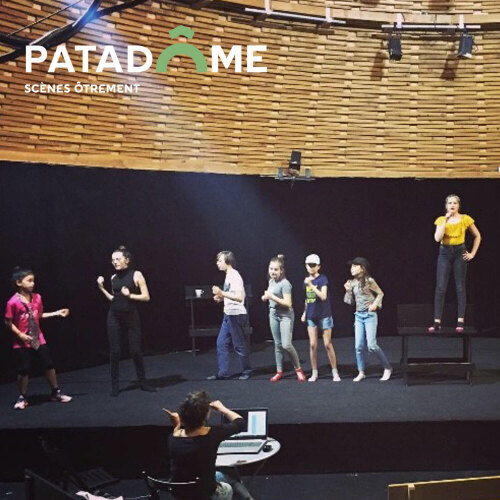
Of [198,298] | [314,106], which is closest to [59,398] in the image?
[198,298]

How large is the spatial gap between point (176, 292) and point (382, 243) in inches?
145

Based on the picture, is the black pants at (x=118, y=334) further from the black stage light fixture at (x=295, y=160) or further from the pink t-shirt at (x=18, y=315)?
the black stage light fixture at (x=295, y=160)

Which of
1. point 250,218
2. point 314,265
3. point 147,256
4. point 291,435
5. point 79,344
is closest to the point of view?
point 291,435

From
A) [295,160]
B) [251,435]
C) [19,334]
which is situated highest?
[295,160]

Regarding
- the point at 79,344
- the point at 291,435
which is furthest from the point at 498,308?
the point at 79,344

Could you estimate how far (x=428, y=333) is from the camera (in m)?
8.56

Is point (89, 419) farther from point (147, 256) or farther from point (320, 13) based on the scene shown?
point (320, 13)

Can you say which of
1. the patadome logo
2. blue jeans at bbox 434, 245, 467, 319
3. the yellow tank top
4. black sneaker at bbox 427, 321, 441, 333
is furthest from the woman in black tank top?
the yellow tank top

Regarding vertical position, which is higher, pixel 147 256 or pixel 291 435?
pixel 147 256

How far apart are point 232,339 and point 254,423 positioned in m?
2.94

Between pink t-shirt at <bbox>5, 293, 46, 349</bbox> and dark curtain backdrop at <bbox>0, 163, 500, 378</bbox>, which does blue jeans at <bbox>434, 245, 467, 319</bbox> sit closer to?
dark curtain backdrop at <bbox>0, 163, 500, 378</bbox>

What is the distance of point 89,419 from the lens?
275 inches

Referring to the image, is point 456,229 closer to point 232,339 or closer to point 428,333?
point 428,333

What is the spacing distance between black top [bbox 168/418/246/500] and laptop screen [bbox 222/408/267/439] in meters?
1.03
